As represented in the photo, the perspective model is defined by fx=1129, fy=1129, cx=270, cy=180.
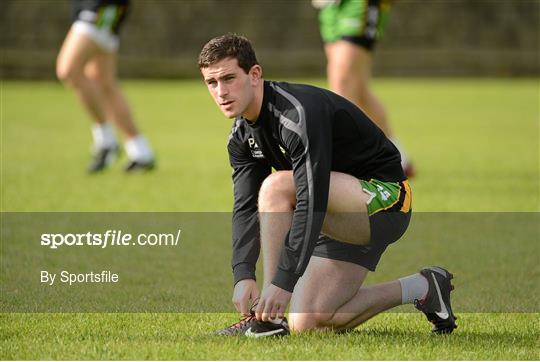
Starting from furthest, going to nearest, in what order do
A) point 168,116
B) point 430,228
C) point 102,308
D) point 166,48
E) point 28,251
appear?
1. point 166,48
2. point 168,116
3. point 430,228
4. point 28,251
5. point 102,308

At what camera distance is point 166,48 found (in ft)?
80.4

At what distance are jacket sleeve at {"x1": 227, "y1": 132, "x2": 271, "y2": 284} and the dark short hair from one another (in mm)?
406

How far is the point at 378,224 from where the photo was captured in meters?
4.55

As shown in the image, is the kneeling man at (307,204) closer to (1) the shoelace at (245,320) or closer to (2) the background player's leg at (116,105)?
(1) the shoelace at (245,320)

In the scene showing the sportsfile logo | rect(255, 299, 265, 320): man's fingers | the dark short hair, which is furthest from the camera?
the sportsfile logo

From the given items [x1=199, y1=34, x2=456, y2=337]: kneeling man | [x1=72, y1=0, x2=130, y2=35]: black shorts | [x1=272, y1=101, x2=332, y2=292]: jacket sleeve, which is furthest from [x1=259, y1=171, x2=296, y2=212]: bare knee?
[x1=72, y1=0, x2=130, y2=35]: black shorts

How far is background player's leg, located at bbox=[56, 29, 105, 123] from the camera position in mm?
9680

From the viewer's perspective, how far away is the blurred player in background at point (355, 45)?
915 centimetres

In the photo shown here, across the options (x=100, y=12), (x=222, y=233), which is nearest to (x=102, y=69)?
(x=100, y=12)

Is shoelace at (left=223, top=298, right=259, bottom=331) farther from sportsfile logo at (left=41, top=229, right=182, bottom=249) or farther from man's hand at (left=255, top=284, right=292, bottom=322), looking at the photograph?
sportsfile logo at (left=41, top=229, right=182, bottom=249)

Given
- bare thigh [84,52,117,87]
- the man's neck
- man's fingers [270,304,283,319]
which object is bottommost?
A: bare thigh [84,52,117,87]

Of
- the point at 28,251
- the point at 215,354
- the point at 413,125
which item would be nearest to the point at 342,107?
the point at 215,354

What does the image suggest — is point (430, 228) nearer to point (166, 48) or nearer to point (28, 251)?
point (28, 251)

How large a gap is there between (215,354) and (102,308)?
1083mm
